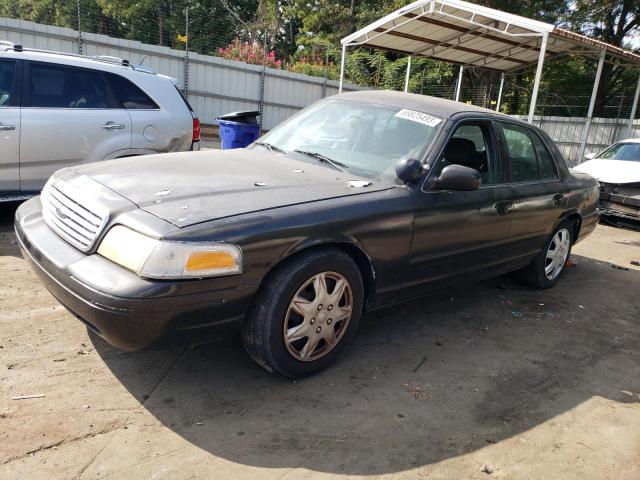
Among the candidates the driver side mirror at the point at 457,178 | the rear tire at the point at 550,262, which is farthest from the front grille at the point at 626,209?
the driver side mirror at the point at 457,178

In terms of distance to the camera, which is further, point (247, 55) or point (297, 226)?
point (247, 55)

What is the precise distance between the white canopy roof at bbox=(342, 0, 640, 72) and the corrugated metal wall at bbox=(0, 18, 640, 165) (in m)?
2.64

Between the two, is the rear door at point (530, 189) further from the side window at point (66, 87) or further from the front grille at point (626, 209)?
the front grille at point (626, 209)

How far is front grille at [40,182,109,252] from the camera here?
108 inches

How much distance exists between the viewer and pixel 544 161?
196 inches

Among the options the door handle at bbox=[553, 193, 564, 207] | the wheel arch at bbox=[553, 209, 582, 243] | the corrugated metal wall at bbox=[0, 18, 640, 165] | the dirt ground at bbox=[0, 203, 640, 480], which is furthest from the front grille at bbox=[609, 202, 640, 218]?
the corrugated metal wall at bbox=[0, 18, 640, 165]

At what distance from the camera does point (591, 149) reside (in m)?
15.9

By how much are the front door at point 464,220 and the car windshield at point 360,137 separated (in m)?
0.23

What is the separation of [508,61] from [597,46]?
3.26m

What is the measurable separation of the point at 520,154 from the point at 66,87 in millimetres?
4632

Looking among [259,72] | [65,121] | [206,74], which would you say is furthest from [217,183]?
[259,72]

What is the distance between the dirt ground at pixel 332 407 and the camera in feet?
8.07

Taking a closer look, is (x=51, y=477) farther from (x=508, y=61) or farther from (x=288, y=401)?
(x=508, y=61)

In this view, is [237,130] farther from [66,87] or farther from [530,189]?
[530,189]
